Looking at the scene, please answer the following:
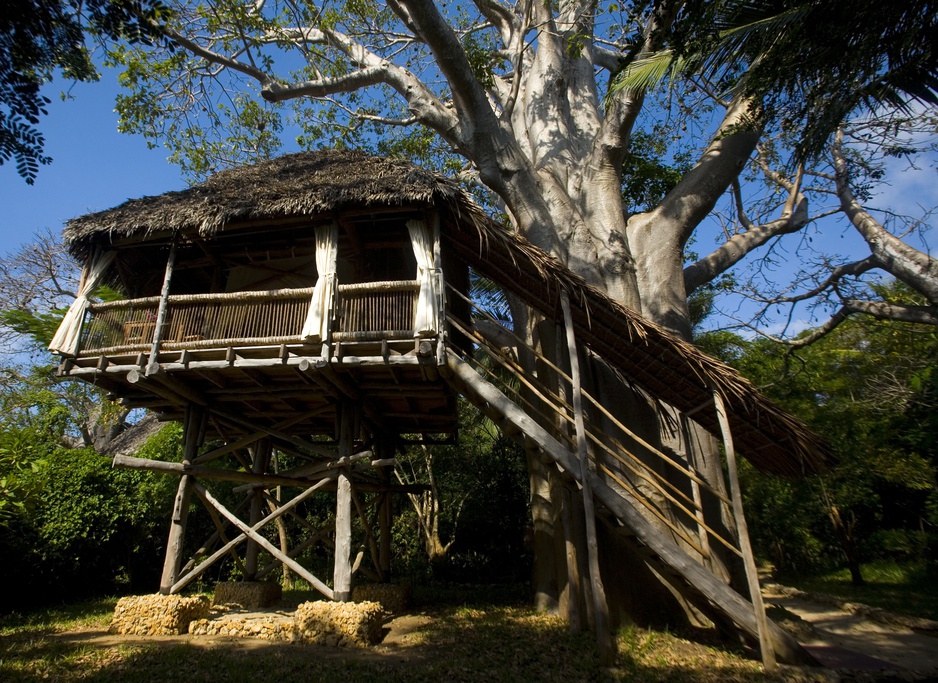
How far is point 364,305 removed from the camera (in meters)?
6.80

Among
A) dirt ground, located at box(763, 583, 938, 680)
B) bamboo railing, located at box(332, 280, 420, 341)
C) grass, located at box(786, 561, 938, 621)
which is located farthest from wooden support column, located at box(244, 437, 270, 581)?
grass, located at box(786, 561, 938, 621)

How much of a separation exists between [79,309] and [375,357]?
12.5 ft

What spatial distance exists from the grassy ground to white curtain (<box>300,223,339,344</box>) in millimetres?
3206

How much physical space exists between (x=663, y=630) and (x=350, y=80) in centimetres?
970

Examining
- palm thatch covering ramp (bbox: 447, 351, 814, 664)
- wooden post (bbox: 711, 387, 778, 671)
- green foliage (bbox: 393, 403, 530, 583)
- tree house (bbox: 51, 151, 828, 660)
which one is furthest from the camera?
green foliage (bbox: 393, 403, 530, 583)

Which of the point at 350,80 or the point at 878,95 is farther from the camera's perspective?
the point at 350,80

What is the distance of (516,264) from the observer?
269 inches

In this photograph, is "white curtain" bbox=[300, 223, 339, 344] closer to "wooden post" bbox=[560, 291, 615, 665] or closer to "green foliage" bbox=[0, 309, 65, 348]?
"wooden post" bbox=[560, 291, 615, 665]

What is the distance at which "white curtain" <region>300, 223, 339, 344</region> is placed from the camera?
6.45m

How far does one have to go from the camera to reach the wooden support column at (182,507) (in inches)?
277

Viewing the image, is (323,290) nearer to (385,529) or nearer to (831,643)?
(385,529)

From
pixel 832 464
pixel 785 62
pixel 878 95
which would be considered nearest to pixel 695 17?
pixel 785 62

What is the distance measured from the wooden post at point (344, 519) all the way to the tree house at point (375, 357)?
2 cm

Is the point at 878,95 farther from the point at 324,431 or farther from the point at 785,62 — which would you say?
the point at 324,431
